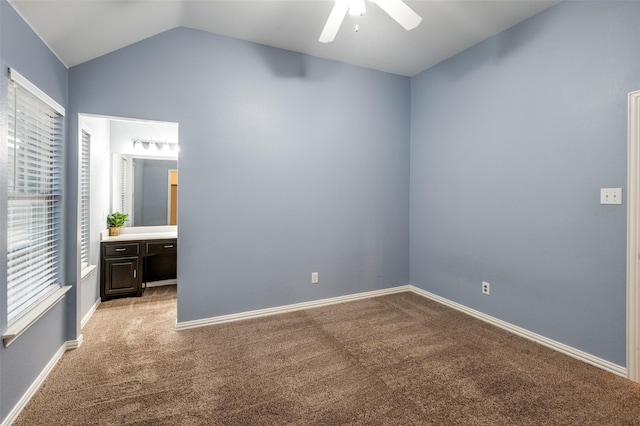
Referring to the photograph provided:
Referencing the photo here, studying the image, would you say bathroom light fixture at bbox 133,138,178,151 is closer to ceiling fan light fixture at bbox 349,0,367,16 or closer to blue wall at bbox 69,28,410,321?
blue wall at bbox 69,28,410,321

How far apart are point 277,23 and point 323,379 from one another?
3030 mm

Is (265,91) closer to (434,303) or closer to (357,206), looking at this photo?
(357,206)

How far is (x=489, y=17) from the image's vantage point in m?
2.71

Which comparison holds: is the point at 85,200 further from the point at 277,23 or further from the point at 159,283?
the point at 277,23

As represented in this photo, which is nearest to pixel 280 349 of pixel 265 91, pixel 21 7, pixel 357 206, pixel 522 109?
pixel 357 206

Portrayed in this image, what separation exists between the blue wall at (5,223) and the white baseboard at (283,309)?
3.28ft

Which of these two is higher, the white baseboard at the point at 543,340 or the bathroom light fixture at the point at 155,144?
the bathroom light fixture at the point at 155,144

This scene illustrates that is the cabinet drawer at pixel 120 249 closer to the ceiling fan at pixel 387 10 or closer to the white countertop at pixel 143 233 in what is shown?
the white countertop at pixel 143 233

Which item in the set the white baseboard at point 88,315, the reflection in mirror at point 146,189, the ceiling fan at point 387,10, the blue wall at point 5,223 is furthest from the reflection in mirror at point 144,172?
the ceiling fan at point 387,10

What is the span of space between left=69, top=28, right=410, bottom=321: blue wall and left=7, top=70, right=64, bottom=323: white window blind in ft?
1.31

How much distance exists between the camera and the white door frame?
81.4 inches

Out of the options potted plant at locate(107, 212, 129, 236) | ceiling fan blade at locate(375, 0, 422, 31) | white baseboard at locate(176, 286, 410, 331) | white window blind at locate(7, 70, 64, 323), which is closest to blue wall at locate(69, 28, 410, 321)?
white baseboard at locate(176, 286, 410, 331)

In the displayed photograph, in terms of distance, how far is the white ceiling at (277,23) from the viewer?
208 centimetres

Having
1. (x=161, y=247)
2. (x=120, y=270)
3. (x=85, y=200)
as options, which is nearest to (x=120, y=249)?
(x=120, y=270)
